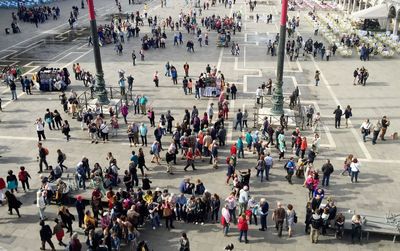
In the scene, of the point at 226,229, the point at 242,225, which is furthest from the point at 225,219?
the point at 242,225

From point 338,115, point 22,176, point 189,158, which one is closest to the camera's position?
point 22,176

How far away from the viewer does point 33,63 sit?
126 feet

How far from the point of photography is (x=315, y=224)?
15.1 meters

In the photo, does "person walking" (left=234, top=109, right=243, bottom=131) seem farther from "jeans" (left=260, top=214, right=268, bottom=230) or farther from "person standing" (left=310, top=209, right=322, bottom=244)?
"person standing" (left=310, top=209, right=322, bottom=244)

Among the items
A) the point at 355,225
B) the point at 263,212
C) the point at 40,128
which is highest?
the point at 40,128

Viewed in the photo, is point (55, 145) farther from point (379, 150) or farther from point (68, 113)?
point (379, 150)

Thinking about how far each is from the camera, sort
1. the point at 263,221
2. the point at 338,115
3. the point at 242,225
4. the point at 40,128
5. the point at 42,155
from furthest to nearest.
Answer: the point at 338,115 → the point at 40,128 → the point at 42,155 → the point at 263,221 → the point at 242,225

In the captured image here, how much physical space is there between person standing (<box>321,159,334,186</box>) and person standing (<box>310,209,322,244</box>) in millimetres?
3822

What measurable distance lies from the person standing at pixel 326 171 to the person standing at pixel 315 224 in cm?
382

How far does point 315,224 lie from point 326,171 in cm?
413

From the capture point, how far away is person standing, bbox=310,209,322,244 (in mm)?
15047

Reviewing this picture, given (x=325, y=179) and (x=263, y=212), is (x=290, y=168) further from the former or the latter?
(x=263, y=212)

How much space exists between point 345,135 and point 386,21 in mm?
35010

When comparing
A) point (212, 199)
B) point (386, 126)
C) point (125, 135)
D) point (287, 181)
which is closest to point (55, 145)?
point (125, 135)
